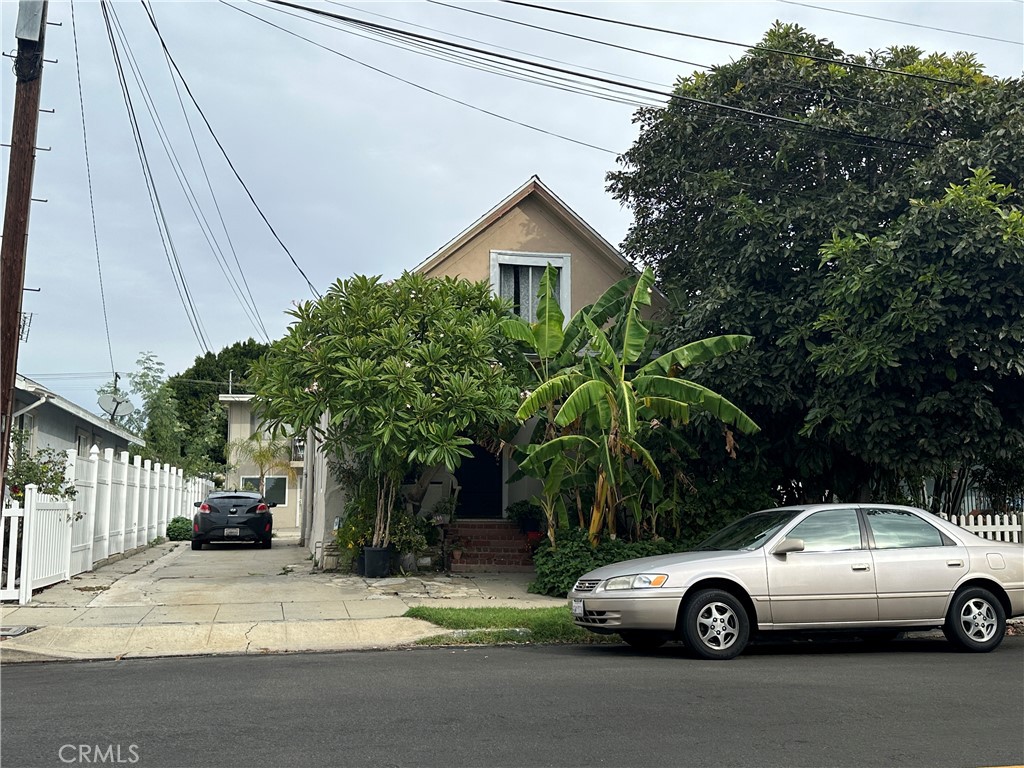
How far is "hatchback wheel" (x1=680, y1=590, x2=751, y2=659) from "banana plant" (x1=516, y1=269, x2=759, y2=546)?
393 centimetres

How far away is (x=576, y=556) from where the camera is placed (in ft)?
45.8

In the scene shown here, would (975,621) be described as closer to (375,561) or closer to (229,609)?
(229,609)

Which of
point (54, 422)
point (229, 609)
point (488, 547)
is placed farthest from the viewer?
point (54, 422)

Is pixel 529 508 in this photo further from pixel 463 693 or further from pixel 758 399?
pixel 463 693

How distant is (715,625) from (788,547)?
109cm

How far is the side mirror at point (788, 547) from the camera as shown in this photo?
31.3ft

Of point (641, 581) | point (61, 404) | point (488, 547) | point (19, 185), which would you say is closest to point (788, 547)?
point (641, 581)

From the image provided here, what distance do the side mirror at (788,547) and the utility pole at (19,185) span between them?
8.72 m

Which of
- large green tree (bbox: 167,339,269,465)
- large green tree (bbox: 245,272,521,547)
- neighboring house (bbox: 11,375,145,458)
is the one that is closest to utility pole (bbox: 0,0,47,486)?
large green tree (bbox: 245,272,521,547)

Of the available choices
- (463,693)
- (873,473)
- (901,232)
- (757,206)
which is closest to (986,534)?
(873,473)

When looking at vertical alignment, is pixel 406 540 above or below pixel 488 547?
above

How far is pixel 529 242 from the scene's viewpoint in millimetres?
19234
